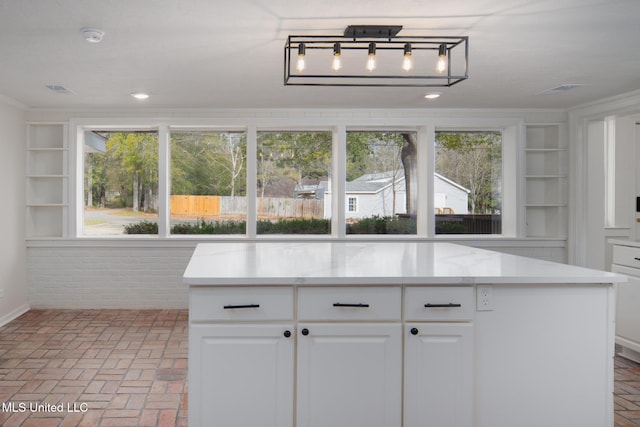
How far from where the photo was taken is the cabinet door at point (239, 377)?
6.32 ft

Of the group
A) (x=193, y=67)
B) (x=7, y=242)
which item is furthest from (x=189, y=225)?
(x=193, y=67)

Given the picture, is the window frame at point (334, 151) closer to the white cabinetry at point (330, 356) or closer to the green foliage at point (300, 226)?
the green foliage at point (300, 226)

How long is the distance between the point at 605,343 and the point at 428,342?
2.59 ft

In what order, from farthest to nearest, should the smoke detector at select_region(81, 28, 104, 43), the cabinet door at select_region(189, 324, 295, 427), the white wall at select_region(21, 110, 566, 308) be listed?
the white wall at select_region(21, 110, 566, 308) → the smoke detector at select_region(81, 28, 104, 43) → the cabinet door at select_region(189, 324, 295, 427)

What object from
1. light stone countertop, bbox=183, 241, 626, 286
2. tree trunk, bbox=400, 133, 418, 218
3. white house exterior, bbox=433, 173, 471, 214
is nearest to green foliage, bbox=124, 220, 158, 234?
light stone countertop, bbox=183, 241, 626, 286

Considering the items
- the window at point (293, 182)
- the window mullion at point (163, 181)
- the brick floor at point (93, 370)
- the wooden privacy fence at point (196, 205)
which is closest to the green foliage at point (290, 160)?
the window at point (293, 182)

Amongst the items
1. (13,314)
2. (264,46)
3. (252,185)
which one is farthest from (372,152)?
(13,314)

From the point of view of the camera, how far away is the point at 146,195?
562cm

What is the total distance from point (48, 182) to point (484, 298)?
17.1ft

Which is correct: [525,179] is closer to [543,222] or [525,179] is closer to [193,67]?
[543,222]

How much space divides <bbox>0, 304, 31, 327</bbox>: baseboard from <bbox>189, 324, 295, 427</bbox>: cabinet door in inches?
151

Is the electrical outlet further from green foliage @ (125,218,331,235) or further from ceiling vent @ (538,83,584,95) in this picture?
green foliage @ (125,218,331,235)

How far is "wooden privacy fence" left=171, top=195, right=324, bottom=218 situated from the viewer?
5.65 meters

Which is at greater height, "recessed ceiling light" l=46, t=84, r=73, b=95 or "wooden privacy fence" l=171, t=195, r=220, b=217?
"recessed ceiling light" l=46, t=84, r=73, b=95
